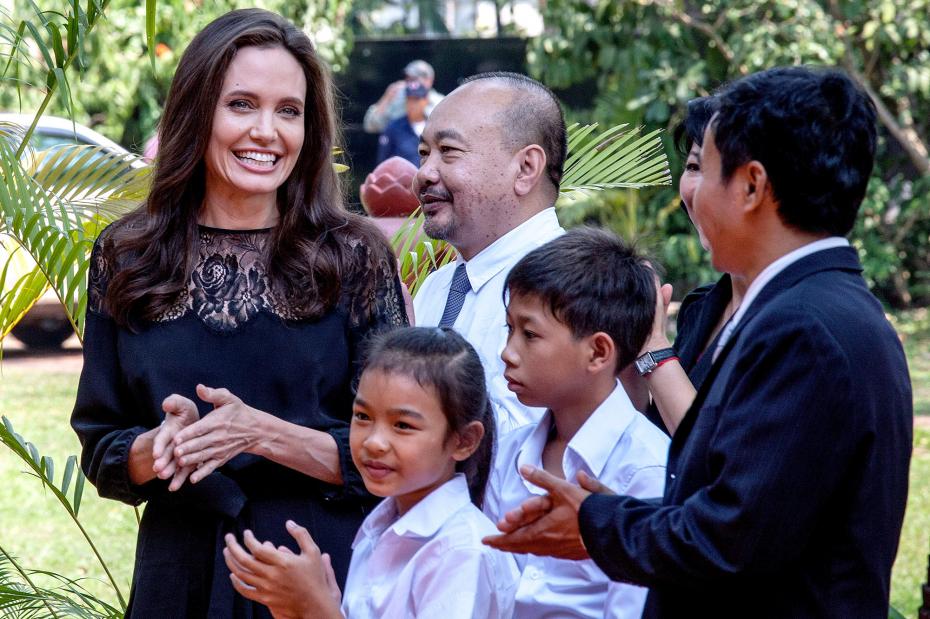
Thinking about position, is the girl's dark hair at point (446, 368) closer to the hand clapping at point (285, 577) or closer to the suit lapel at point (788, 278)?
the hand clapping at point (285, 577)

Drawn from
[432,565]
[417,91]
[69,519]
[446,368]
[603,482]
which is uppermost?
[417,91]

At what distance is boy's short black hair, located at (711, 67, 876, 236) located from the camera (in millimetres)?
1771

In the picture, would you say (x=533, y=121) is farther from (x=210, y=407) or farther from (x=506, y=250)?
(x=210, y=407)

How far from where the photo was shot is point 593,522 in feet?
6.05

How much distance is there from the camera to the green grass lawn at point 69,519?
19.3 ft

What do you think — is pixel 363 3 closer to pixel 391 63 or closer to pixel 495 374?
pixel 391 63

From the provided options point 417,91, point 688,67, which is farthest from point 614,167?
point 417,91

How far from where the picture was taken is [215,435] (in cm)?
233

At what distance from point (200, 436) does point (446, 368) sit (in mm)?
478

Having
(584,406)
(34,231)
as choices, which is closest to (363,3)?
(34,231)

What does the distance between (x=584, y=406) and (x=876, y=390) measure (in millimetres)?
865

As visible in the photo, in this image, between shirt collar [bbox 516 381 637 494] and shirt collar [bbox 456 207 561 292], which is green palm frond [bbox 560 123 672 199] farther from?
shirt collar [bbox 516 381 637 494]

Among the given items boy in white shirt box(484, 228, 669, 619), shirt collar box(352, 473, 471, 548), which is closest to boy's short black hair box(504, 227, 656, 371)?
boy in white shirt box(484, 228, 669, 619)

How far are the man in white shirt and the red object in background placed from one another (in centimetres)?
111
